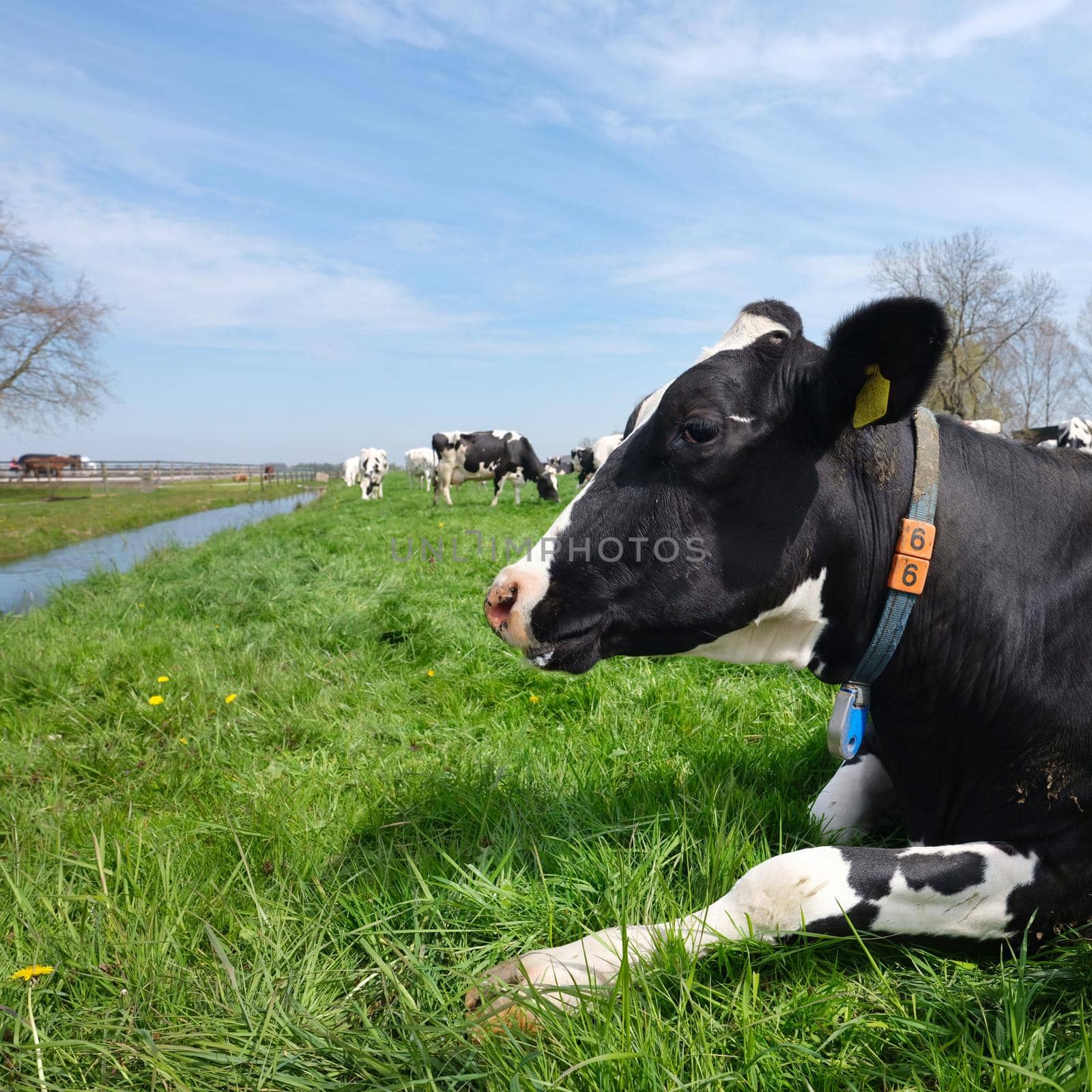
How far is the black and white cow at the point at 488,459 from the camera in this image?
953 inches

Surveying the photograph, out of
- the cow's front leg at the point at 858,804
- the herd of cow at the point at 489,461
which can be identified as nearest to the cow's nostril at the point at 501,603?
the cow's front leg at the point at 858,804

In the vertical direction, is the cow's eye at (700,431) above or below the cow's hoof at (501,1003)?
above

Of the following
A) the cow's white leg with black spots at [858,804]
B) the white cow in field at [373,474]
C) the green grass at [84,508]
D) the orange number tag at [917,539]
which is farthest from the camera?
the white cow in field at [373,474]

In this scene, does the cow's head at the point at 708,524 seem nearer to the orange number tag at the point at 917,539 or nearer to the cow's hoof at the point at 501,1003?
the orange number tag at the point at 917,539

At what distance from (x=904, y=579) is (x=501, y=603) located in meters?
1.09

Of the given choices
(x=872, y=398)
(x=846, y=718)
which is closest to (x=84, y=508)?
(x=846, y=718)

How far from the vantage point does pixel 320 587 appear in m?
7.44

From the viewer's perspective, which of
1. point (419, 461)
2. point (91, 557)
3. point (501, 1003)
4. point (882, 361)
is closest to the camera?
point (501, 1003)

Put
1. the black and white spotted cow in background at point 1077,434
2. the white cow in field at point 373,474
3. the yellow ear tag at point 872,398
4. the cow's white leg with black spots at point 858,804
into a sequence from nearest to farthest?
the yellow ear tag at point 872,398 → the cow's white leg with black spots at point 858,804 → the black and white spotted cow in background at point 1077,434 → the white cow in field at point 373,474

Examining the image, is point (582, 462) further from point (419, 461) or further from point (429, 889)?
point (429, 889)

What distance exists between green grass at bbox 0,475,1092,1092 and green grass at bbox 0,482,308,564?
14797mm

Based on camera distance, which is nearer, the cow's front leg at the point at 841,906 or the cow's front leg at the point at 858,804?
the cow's front leg at the point at 841,906

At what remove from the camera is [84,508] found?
82.6 feet

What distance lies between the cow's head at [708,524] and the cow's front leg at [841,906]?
0.65 m
